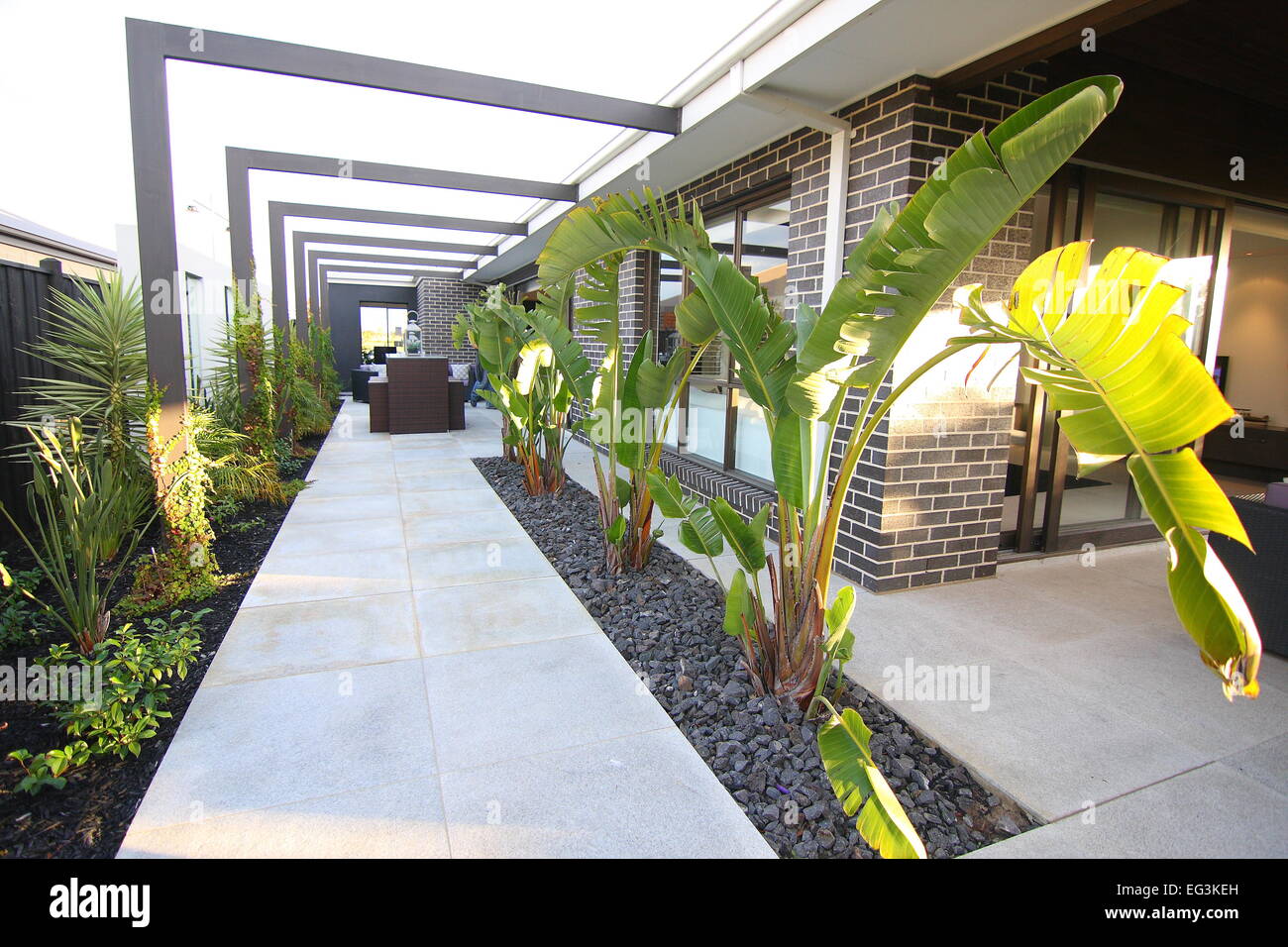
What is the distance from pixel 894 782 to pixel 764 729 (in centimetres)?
49

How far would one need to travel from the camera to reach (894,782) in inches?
88.4

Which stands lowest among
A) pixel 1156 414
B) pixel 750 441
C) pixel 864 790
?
pixel 864 790

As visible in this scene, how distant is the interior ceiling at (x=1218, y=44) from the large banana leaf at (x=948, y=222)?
3001mm

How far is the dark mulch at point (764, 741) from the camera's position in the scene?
205 cm

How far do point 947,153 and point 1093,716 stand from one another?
9.70 feet

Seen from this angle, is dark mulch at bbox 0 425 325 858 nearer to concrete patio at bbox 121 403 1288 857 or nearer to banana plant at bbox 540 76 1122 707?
concrete patio at bbox 121 403 1288 857

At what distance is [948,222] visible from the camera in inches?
60.4

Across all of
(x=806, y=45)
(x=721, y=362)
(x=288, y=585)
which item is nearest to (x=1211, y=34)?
(x=806, y=45)

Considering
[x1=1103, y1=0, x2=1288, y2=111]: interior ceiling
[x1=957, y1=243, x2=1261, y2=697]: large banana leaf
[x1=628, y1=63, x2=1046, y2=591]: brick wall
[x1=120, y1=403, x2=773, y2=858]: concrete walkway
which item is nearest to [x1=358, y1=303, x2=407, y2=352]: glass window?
[x1=120, y1=403, x2=773, y2=858]: concrete walkway

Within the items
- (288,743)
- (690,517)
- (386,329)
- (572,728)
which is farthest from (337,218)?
(386,329)

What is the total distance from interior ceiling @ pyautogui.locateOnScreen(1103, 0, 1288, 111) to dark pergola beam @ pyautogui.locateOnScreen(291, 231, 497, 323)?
943 centimetres

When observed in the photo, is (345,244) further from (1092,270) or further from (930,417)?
(1092,270)

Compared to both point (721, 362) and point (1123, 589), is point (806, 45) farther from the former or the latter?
point (1123, 589)
